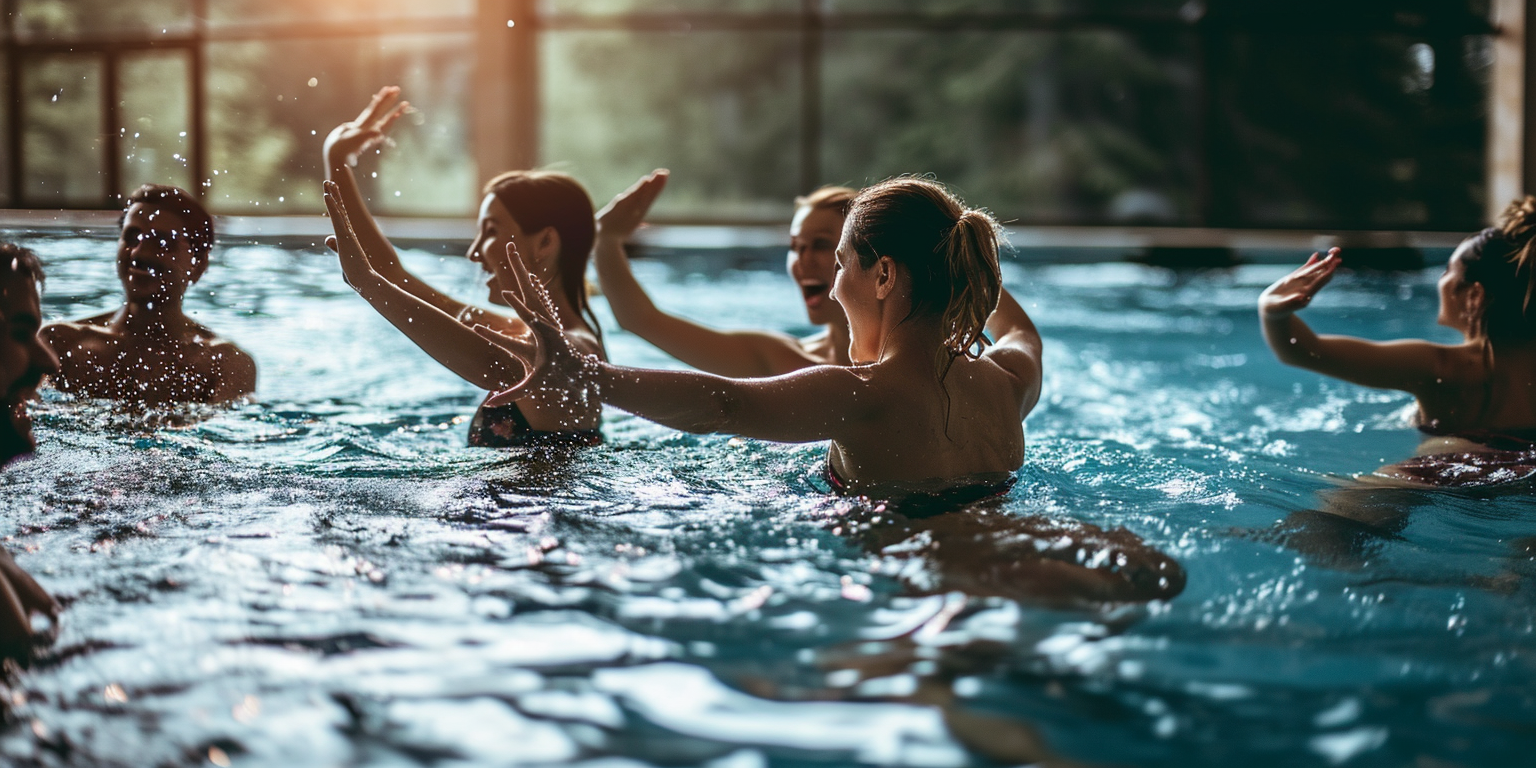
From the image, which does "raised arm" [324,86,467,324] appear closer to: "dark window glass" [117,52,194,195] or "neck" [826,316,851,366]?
"neck" [826,316,851,366]

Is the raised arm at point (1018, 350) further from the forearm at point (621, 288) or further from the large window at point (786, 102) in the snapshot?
the large window at point (786, 102)

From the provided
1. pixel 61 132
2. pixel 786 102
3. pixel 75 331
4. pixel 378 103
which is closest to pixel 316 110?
pixel 61 132

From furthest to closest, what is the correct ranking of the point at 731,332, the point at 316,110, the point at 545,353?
the point at 316,110 → the point at 731,332 → the point at 545,353

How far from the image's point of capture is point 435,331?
9.07 feet

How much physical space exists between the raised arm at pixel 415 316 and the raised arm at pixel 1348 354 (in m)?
2.28

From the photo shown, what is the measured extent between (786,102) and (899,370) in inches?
807

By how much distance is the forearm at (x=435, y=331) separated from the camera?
2.74 metres

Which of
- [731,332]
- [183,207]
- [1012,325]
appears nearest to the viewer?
[1012,325]

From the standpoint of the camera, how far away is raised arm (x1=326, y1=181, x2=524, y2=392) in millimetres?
2742

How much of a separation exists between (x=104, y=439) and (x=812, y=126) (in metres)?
9.32

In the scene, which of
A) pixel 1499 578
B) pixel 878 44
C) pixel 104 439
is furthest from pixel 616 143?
pixel 1499 578

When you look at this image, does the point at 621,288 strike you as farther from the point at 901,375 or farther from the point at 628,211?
the point at 901,375

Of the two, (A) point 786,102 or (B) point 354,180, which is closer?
(B) point 354,180

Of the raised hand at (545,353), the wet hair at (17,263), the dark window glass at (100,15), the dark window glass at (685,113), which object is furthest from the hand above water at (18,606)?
the dark window glass at (685,113)
